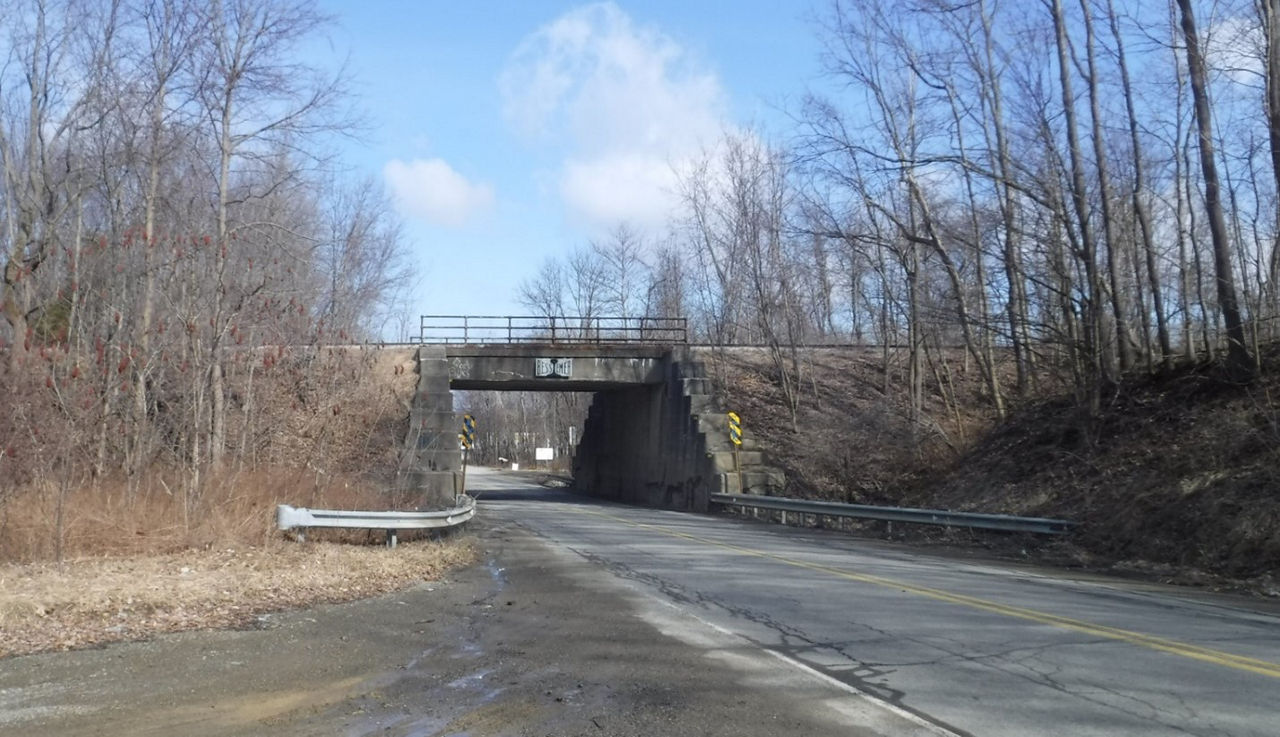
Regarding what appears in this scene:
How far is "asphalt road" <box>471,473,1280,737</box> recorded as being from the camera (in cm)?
662

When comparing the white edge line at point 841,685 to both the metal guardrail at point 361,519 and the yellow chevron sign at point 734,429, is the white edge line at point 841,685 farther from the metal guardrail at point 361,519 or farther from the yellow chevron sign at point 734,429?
the yellow chevron sign at point 734,429

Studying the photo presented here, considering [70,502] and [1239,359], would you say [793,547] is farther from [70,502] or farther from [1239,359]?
[70,502]

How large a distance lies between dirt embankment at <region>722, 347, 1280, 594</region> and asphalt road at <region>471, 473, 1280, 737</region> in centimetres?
209

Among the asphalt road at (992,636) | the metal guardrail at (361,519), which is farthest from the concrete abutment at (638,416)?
the asphalt road at (992,636)

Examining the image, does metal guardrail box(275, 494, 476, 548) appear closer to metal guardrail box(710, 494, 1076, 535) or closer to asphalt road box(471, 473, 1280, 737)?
asphalt road box(471, 473, 1280, 737)

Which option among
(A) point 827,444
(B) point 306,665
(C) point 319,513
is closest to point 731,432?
(A) point 827,444

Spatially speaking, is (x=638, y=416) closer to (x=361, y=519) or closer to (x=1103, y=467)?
(x=1103, y=467)

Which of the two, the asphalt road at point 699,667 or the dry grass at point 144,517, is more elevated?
the dry grass at point 144,517

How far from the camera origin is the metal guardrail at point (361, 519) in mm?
13852

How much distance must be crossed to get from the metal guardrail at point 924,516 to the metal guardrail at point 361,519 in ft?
31.2

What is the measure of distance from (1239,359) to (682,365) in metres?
20.7

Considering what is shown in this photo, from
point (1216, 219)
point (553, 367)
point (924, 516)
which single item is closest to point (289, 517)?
point (924, 516)

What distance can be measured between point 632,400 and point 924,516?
24256 millimetres

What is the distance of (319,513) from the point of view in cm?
1426
